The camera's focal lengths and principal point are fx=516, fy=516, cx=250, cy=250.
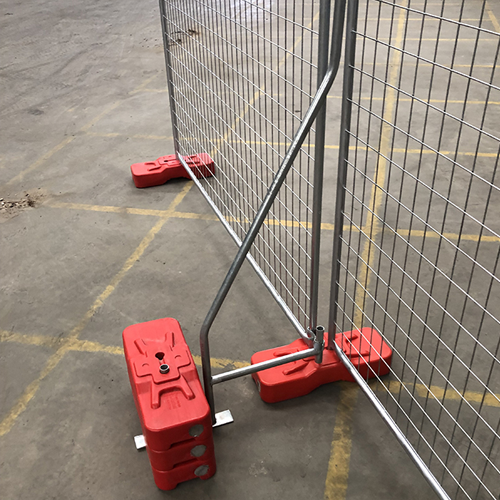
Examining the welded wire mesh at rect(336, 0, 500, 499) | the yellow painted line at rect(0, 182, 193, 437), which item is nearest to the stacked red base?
the yellow painted line at rect(0, 182, 193, 437)

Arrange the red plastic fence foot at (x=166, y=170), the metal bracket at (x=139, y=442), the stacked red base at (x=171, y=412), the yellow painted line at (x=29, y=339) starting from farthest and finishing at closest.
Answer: the red plastic fence foot at (x=166, y=170) → the yellow painted line at (x=29, y=339) → the metal bracket at (x=139, y=442) → the stacked red base at (x=171, y=412)

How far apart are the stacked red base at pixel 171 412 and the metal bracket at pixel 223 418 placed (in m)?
0.28

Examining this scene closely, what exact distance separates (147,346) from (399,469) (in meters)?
1.36

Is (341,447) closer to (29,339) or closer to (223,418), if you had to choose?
(223,418)

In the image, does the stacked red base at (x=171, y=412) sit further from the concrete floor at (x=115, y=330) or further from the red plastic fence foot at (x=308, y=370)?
the red plastic fence foot at (x=308, y=370)

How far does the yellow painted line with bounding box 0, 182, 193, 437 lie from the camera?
2.82 meters

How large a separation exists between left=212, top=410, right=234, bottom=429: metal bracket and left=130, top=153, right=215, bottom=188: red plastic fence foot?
2.63m

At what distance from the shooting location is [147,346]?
262 cm

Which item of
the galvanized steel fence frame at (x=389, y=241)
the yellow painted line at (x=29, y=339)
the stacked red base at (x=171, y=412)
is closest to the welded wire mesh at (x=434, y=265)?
the galvanized steel fence frame at (x=389, y=241)

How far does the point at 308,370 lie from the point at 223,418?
1.71 ft

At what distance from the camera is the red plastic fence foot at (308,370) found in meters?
2.77

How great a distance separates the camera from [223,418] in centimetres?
272

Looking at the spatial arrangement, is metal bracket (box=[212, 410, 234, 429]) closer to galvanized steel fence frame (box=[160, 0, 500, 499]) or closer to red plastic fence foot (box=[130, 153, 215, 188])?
galvanized steel fence frame (box=[160, 0, 500, 499])

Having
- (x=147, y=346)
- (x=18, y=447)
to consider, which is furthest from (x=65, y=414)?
(x=147, y=346)
